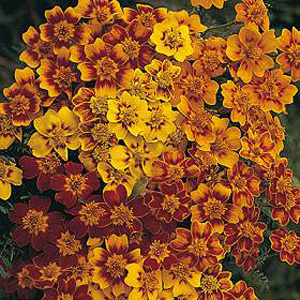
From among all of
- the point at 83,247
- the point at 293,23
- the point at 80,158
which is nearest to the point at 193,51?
the point at 80,158

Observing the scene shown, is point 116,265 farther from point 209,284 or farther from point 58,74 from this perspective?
point 58,74

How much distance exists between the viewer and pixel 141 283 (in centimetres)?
136

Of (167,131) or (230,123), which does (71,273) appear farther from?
(230,123)

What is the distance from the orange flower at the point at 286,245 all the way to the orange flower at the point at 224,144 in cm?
18

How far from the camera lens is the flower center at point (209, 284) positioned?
1412 mm

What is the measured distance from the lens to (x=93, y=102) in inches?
54.3

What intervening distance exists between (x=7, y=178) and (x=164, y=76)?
345 millimetres

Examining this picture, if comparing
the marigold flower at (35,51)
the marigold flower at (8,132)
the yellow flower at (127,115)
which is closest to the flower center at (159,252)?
the yellow flower at (127,115)

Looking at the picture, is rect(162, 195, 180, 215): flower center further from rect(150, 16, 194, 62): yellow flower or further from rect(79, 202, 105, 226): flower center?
rect(150, 16, 194, 62): yellow flower

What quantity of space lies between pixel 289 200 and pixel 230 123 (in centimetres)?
20

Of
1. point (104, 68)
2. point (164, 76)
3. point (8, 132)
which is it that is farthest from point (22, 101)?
point (164, 76)

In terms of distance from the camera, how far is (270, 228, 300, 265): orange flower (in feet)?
4.89

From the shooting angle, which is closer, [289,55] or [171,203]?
[171,203]

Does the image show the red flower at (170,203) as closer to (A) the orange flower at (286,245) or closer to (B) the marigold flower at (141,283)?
(B) the marigold flower at (141,283)
